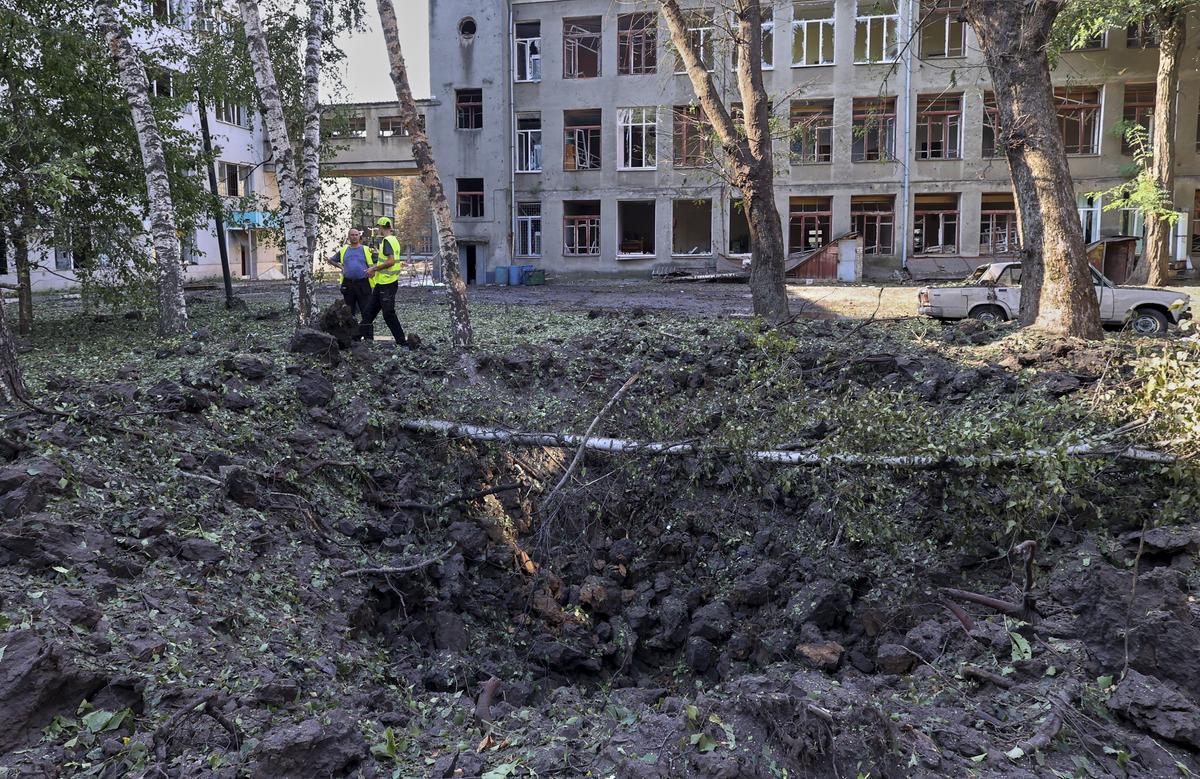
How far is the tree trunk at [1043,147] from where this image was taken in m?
10.8

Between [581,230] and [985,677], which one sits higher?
[581,230]

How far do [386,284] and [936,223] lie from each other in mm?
27735

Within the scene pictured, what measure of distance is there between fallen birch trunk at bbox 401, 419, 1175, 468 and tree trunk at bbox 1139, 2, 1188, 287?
23.0m

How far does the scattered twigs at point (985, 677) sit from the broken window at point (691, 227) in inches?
1333

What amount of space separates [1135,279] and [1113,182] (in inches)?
290

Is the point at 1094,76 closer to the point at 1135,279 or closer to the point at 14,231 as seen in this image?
the point at 1135,279

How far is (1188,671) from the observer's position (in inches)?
148

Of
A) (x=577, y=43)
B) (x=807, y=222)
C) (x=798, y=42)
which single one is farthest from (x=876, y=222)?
(x=577, y=43)

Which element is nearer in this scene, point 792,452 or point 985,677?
point 985,677

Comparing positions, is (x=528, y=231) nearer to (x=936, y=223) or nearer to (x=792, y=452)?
(x=936, y=223)

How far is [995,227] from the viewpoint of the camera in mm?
33344

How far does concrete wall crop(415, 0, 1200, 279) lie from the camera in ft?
106

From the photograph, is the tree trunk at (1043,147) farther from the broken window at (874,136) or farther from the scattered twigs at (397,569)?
the broken window at (874,136)

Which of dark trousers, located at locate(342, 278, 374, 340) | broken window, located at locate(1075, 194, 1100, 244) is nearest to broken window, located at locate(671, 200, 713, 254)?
broken window, located at locate(1075, 194, 1100, 244)
